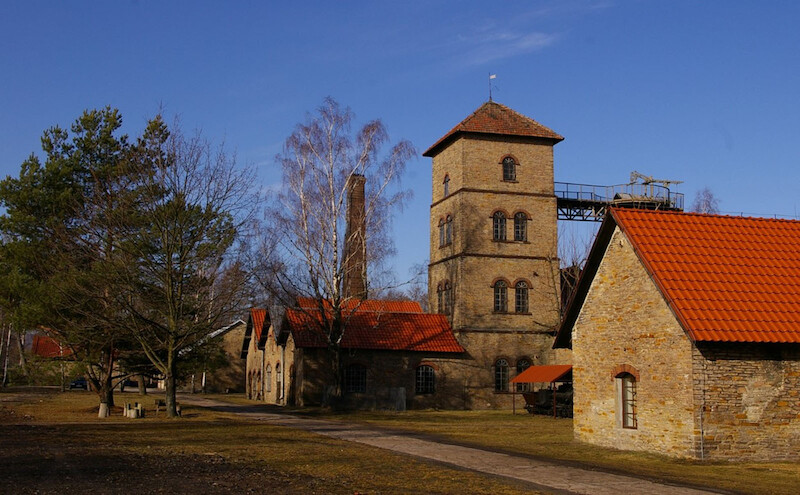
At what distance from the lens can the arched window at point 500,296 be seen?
40.0m

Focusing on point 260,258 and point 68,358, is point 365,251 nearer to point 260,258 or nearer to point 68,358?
point 260,258

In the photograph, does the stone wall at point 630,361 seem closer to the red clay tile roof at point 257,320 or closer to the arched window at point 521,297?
the arched window at point 521,297

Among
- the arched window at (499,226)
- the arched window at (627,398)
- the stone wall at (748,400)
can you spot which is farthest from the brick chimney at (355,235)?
the stone wall at (748,400)

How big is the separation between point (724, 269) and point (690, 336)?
9.57ft

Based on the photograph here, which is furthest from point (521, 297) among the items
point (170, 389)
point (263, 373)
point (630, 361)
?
point (630, 361)

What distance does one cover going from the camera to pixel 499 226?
4019 cm

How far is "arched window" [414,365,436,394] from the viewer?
1538 inches

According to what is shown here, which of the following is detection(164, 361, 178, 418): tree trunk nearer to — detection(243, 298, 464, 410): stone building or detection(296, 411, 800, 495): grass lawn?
detection(296, 411, 800, 495): grass lawn

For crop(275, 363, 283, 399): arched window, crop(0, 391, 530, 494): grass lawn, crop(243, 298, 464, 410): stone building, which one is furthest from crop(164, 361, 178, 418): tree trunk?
crop(275, 363, 283, 399): arched window

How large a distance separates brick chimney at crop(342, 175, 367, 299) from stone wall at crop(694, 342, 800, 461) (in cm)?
2072

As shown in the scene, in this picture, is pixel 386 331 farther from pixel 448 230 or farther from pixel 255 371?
pixel 255 371

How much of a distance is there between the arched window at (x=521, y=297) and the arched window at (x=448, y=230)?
4.23 m

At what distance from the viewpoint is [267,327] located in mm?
48031

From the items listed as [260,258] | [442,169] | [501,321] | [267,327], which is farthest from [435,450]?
[267,327]
